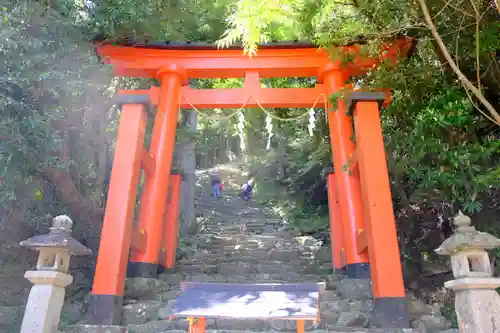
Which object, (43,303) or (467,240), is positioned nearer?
(467,240)

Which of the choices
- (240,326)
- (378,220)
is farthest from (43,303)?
(378,220)

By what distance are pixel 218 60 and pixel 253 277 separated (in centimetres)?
344

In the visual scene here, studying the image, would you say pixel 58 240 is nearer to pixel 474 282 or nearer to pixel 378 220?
pixel 378 220

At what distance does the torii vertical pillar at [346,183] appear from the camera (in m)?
5.91

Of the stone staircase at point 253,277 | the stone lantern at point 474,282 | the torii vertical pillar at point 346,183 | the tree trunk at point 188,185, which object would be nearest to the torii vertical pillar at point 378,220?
the stone staircase at point 253,277

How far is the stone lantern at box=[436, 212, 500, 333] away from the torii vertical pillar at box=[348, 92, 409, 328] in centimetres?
100

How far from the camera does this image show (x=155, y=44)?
672 centimetres

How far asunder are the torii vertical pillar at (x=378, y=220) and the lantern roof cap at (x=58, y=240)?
10.2 ft

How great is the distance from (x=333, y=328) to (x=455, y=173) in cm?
235

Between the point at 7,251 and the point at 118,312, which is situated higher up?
the point at 7,251

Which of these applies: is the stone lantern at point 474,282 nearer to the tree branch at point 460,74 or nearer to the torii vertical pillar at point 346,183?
the tree branch at point 460,74

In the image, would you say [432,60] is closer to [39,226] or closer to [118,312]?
[118,312]

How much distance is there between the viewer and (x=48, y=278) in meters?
3.96

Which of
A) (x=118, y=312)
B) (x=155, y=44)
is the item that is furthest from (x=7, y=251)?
(x=155, y=44)
